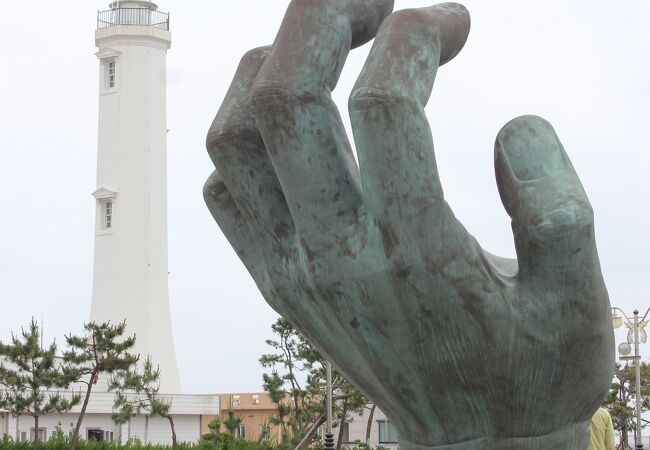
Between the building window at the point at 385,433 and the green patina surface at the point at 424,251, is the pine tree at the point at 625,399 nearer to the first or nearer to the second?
the building window at the point at 385,433

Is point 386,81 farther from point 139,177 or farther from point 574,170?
point 139,177

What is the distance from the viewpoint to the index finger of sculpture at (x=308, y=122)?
21.6 ft

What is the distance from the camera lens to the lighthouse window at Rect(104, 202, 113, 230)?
4578 cm

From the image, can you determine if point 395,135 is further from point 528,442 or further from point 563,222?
point 528,442

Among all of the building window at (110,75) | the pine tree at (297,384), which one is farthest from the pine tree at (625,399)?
the building window at (110,75)

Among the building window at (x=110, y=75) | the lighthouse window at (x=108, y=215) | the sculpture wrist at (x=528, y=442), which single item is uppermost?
the building window at (x=110, y=75)

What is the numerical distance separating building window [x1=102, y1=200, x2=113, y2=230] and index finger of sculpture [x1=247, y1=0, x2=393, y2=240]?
39.8m

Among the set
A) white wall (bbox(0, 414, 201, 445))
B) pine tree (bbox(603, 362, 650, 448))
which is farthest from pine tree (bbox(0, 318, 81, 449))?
pine tree (bbox(603, 362, 650, 448))

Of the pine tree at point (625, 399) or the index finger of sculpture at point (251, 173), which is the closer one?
the index finger of sculpture at point (251, 173)

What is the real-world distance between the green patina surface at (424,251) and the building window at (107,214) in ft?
130

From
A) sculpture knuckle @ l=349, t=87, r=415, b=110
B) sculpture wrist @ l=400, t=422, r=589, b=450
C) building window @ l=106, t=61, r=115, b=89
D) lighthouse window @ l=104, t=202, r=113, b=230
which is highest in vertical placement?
building window @ l=106, t=61, r=115, b=89

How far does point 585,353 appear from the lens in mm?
6645

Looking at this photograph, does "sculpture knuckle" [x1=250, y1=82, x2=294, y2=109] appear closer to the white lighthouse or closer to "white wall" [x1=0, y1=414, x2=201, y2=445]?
"white wall" [x1=0, y1=414, x2=201, y2=445]

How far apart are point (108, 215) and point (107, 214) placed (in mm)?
51
